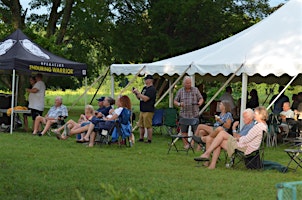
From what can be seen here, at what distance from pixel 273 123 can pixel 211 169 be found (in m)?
4.99

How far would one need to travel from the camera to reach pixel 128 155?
11469mm

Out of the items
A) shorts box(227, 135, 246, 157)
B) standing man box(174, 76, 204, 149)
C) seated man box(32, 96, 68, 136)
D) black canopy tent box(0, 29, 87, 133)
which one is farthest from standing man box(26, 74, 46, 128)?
shorts box(227, 135, 246, 157)

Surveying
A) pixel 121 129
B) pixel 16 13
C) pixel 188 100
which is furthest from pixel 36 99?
pixel 16 13

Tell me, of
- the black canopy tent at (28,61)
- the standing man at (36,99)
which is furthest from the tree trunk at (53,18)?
the standing man at (36,99)

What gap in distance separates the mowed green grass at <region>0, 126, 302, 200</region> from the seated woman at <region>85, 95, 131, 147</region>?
31 centimetres

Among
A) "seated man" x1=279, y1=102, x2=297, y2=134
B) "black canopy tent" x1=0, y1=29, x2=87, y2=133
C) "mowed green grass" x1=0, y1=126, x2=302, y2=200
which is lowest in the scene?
"mowed green grass" x1=0, y1=126, x2=302, y2=200

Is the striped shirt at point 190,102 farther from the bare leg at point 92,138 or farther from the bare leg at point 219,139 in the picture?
the bare leg at point 219,139

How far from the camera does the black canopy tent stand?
1497 centimetres

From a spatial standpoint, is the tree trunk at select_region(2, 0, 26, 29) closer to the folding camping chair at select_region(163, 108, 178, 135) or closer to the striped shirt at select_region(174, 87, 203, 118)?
the folding camping chair at select_region(163, 108, 178, 135)

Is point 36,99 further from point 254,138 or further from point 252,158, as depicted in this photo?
point 254,138

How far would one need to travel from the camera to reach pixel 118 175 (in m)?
8.77

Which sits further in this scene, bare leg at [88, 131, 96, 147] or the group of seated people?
bare leg at [88, 131, 96, 147]

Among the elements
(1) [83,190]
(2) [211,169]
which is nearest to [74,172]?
(1) [83,190]

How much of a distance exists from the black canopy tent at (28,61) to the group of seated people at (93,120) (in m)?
1.00
